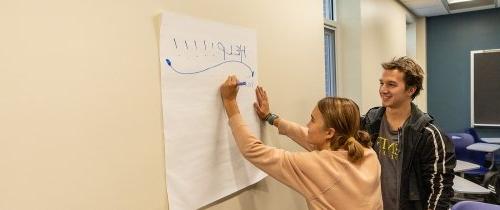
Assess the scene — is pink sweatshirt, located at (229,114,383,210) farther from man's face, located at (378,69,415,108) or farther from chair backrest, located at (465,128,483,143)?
chair backrest, located at (465,128,483,143)

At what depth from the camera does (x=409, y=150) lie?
1.69 m

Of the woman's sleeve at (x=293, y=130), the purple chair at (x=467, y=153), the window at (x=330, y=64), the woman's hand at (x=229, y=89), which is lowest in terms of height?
the purple chair at (x=467, y=153)

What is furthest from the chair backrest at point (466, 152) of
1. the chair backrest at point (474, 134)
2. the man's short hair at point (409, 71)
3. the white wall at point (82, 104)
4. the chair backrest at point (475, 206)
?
the white wall at point (82, 104)

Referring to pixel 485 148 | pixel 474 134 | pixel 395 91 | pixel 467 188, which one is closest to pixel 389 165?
pixel 395 91

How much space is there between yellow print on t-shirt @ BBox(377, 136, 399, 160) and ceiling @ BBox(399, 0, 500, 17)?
10.4ft

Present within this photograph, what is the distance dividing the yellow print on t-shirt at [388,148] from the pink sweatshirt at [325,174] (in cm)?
49

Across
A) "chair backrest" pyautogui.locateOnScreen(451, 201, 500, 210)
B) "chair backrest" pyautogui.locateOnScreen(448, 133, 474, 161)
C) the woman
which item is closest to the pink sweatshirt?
the woman

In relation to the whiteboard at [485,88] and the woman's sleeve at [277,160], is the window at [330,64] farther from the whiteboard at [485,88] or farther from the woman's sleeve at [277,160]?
the whiteboard at [485,88]

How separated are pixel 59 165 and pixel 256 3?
1.07 meters

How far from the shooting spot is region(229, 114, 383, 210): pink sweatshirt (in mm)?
1240

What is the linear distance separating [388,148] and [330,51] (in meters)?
1.44

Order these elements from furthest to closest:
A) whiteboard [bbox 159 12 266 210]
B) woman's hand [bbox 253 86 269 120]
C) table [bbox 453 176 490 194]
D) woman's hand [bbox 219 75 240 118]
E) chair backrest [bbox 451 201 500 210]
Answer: table [bbox 453 176 490 194] < chair backrest [bbox 451 201 500 210] < woman's hand [bbox 253 86 269 120] < woman's hand [bbox 219 75 240 118] < whiteboard [bbox 159 12 266 210]

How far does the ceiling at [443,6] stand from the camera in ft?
14.9

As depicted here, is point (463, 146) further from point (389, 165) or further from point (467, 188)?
point (389, 165)
